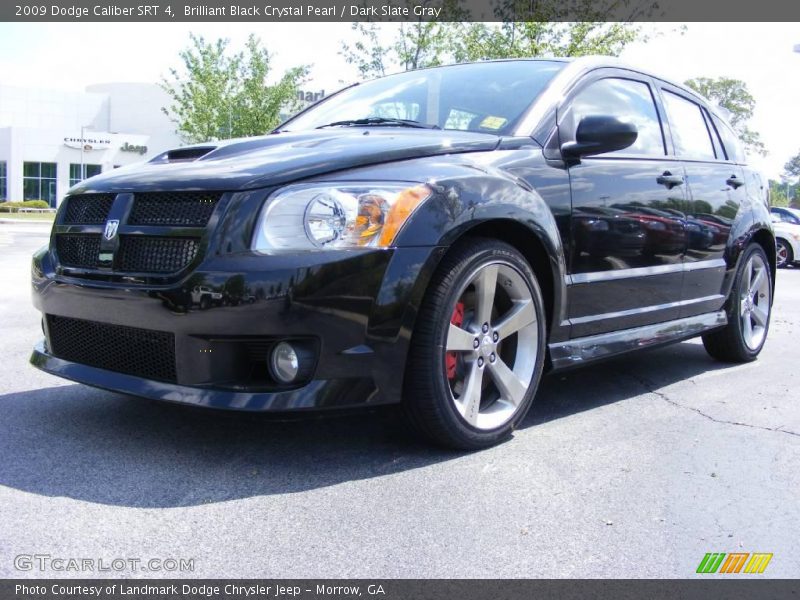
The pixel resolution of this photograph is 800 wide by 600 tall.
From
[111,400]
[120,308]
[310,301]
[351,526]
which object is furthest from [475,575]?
[111,400]

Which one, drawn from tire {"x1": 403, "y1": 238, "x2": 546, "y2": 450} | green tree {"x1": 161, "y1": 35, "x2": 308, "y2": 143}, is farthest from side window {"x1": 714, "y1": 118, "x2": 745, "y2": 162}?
green tree {"x1": 161, "y1": 35, "x2": 308, "y2": 143}

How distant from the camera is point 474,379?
3234mm

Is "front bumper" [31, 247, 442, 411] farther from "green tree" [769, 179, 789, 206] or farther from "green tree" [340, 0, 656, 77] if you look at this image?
"green tree" [769, 179, 789, 206]

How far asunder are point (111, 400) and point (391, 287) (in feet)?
5.63

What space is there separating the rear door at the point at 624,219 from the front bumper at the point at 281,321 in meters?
1.09

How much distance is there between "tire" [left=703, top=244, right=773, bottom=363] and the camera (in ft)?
17.6

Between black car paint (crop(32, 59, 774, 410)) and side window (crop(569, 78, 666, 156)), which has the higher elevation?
side window (crop(569, 78, 666, 156))

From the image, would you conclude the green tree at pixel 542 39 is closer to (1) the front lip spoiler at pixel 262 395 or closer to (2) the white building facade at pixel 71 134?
(1) the front lip spoiler at pixel 262 395

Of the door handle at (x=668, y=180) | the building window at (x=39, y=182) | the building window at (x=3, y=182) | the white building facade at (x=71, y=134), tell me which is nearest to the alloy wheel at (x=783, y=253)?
the door handle at (x=668, y=180)

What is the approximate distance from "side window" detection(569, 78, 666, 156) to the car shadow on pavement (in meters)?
1.47

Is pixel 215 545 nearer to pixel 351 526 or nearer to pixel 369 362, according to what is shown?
pixel 351 526

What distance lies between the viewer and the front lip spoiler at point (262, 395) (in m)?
2.77

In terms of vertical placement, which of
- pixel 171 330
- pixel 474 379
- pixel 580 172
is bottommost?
pixel 474 379
